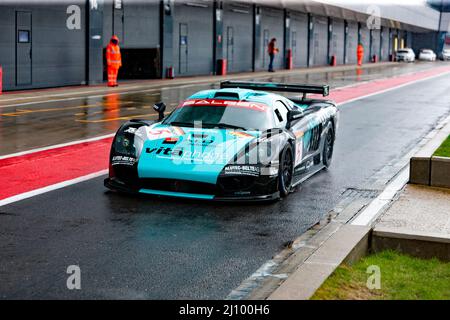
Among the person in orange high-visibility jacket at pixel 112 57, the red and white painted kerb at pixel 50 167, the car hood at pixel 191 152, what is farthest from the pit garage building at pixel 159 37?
the car hood at pixel 191 152

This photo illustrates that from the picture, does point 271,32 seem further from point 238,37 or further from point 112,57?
point 112,57

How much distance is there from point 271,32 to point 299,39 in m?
5.83

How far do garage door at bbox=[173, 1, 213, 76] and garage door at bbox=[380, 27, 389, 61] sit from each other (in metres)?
44.4

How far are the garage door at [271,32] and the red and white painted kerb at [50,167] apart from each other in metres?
33.5

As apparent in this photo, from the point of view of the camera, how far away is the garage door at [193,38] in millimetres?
37688

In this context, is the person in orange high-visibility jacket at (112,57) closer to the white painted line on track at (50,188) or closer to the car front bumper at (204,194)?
the white painted line on track at (50,188)

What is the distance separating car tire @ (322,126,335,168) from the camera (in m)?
11.8

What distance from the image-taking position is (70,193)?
9648 millimetres

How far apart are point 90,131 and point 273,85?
17.6ft

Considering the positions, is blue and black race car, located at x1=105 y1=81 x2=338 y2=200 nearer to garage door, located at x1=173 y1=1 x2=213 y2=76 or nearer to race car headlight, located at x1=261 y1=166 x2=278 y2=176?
race car headlight, located at x1=261 y1=166 x2=278 y2=176

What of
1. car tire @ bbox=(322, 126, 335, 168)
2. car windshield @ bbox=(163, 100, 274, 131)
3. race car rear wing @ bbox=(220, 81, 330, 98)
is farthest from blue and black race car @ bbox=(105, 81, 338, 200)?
race car rear wing @ bbox=(220, 81, 330, 98)
